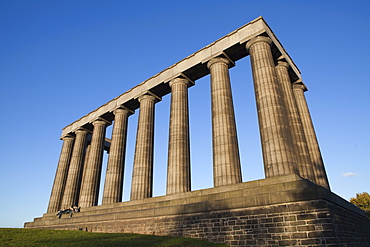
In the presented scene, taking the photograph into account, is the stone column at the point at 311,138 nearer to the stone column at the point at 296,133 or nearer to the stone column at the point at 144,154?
the stone column at the point at 296,133

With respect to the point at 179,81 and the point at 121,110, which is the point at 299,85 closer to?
the point at 179,81

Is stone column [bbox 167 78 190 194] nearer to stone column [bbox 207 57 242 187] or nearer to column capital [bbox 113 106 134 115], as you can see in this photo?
stone column [bbox 207 57 242 187]

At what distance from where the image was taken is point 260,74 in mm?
24281

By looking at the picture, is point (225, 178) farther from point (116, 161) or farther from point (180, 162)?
point (116, 161)

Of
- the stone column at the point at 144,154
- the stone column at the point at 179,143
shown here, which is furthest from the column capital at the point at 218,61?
the stone column at the point at 144,154

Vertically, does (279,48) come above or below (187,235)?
above

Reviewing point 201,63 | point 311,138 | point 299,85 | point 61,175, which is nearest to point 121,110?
point 201,63

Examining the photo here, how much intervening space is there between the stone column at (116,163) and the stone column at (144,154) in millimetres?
4162

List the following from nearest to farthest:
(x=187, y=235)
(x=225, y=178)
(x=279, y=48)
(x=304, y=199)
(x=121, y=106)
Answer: (x=304, y=199), (x=187, y=235), (x=225, y=178), (x=279, y=48), (x=121, y=106)

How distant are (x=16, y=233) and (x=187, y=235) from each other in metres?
13.3

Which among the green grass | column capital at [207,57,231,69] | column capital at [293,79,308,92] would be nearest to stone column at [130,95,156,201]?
column capital at [207,57,231,69]

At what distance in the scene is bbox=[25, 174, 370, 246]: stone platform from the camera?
14.4 metres

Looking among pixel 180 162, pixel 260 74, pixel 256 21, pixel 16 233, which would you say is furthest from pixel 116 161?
pixel 256 21

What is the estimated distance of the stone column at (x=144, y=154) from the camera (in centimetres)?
2962
